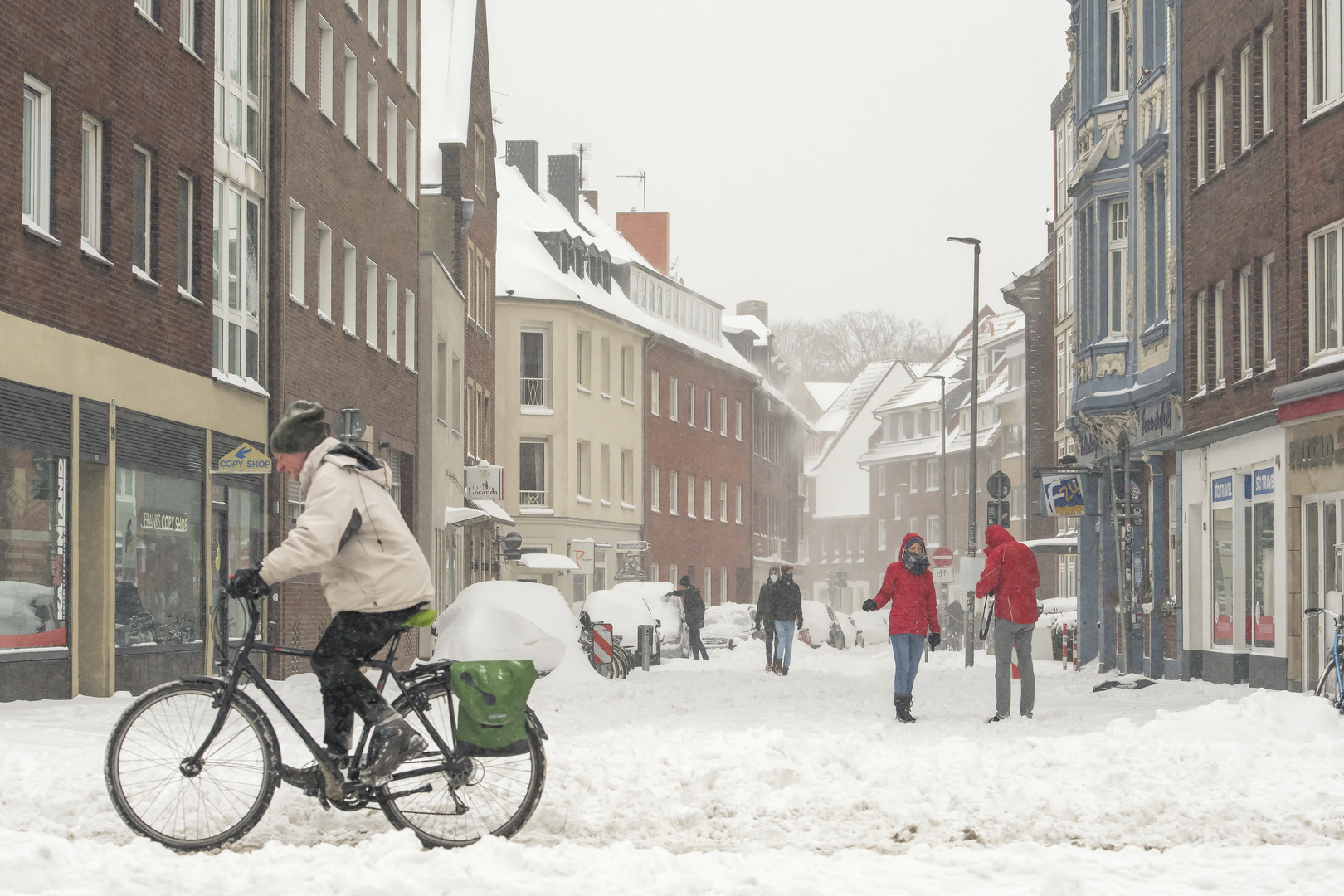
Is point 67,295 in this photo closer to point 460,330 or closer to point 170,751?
point 170,751

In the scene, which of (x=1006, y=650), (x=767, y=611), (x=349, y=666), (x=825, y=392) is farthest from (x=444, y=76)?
(x=825, y=392)

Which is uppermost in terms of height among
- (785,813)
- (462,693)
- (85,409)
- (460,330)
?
(460,330)

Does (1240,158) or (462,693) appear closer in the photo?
(462,693)

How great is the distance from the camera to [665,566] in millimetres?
64688

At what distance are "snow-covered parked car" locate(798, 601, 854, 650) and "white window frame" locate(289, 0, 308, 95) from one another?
21.8 metres

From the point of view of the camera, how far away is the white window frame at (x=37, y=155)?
60.7 ft

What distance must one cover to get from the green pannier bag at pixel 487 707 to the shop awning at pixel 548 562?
1617 inches

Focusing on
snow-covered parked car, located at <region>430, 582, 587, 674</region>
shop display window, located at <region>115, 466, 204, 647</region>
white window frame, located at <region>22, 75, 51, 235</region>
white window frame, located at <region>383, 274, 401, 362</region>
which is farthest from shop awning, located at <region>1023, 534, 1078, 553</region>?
white window frame, located at <region>22, 75, 51, 235</region>

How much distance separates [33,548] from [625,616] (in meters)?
16.8

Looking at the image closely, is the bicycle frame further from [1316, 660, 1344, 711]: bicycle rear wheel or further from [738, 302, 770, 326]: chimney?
[738, 302, 770, 326]: chimney

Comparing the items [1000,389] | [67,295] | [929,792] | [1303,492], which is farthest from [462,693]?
[1000,389]

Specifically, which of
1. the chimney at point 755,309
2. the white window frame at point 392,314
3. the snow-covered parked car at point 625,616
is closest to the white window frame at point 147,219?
the white window frame at point 392,314

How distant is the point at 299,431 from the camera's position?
8211 millimetres

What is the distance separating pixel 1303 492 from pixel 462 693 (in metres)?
17.2
